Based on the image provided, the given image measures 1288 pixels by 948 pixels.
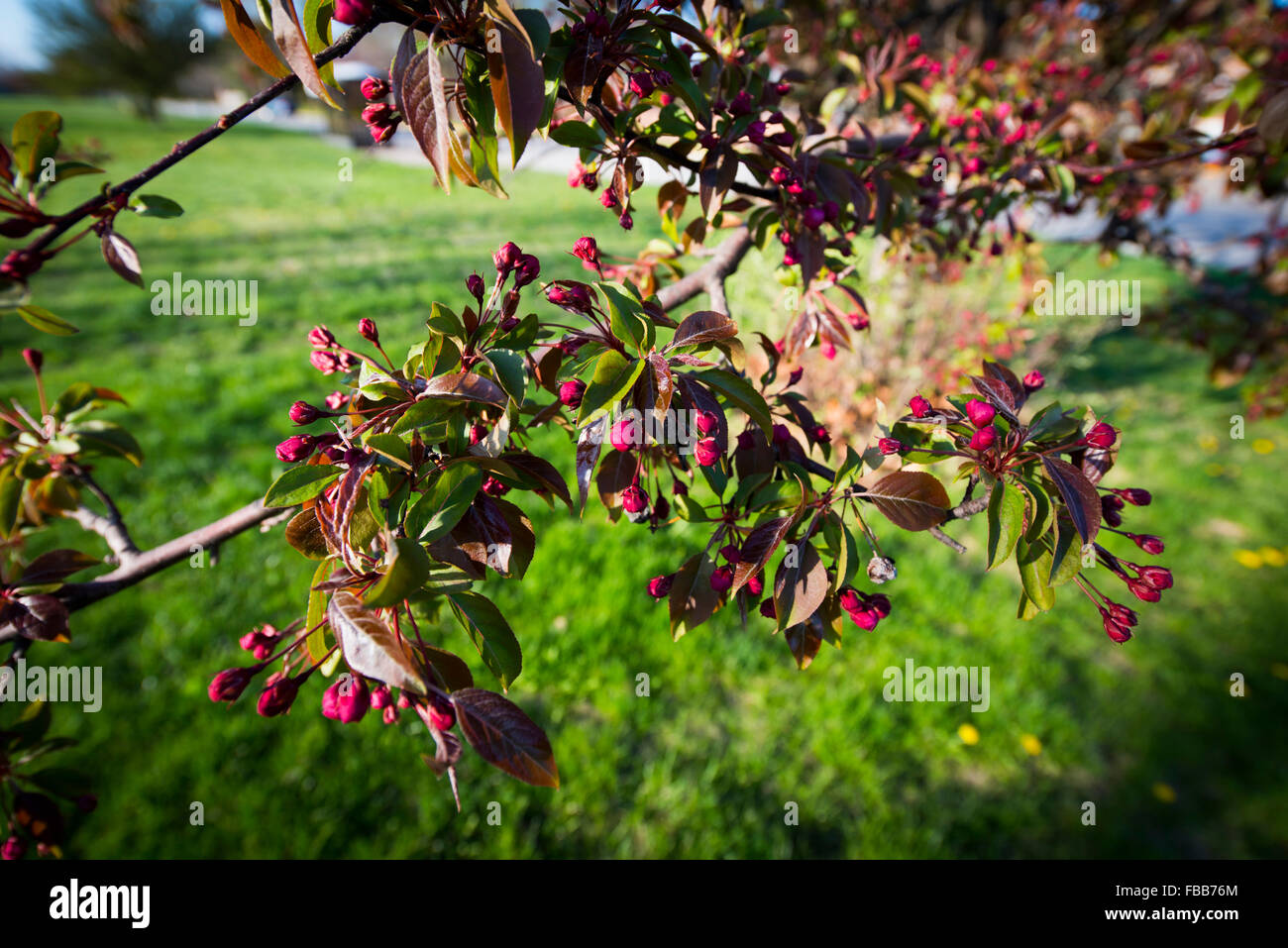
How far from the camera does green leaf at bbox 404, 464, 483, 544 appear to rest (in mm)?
765

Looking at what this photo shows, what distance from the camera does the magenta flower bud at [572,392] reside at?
865mm

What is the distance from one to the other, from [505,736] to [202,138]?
819mm

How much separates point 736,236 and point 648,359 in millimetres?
743

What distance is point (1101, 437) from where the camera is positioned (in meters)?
0.94

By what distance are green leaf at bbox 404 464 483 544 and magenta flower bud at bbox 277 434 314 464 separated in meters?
0.17

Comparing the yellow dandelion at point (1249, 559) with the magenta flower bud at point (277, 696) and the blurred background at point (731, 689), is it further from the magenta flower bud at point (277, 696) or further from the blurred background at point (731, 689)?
the magenta flower bud at point (277, 696)

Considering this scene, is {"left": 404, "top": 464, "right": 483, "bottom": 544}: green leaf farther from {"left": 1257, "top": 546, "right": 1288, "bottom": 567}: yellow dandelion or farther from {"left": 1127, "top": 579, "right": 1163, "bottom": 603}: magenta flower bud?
{"left": 1257, "top": 546, "right": 1288, "bottom": 567}: yellow dandelion

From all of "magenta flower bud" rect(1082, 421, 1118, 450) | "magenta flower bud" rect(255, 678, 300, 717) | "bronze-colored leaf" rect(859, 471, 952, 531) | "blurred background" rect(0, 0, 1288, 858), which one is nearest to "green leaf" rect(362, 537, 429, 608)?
"magenta flower bud" rect(255, 678, 300, 717)

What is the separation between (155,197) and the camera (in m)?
1.09

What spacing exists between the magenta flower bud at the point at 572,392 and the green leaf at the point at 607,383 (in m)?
0.06

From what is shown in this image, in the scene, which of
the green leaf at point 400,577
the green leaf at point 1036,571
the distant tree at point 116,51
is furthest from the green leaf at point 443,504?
the distant tree at point 116,51

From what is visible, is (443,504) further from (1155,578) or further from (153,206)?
(1155,578)

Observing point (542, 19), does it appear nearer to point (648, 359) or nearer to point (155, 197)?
point (648, 359)

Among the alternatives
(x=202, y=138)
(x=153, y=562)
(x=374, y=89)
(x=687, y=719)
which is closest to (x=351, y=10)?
(x=374, y=89)
